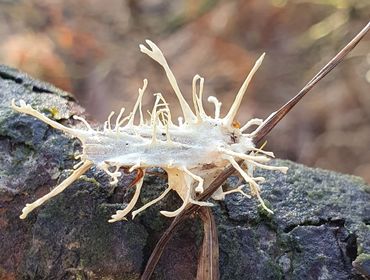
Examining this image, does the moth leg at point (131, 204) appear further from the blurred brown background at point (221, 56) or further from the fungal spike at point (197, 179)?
the blurred brown background at point (221, 56)

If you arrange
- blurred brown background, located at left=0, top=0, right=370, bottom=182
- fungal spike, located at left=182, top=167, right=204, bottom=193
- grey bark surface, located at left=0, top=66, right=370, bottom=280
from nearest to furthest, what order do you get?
fungal spike, located at left=182, top=167, right=204, bottom=193, grey bark surface, located at left=0, top=66, right=370, bottom=280, blurred brown background, located at left=0, top=0, right=370, bottom=182

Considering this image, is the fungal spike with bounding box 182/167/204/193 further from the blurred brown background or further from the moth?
the blurred brown background

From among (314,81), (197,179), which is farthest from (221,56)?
(197,179)

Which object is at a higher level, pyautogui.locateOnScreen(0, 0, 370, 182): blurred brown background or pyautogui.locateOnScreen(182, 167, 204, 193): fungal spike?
pyautogui.locateOnScreen(0, 0, 370, 182): blurred brown background

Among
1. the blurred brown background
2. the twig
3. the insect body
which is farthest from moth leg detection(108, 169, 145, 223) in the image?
the blurred brown background

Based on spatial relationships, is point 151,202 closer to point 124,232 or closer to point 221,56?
point 124,232

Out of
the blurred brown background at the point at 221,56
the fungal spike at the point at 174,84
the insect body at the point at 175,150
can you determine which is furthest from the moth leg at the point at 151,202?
the blurred brown background at the point at 221,56
